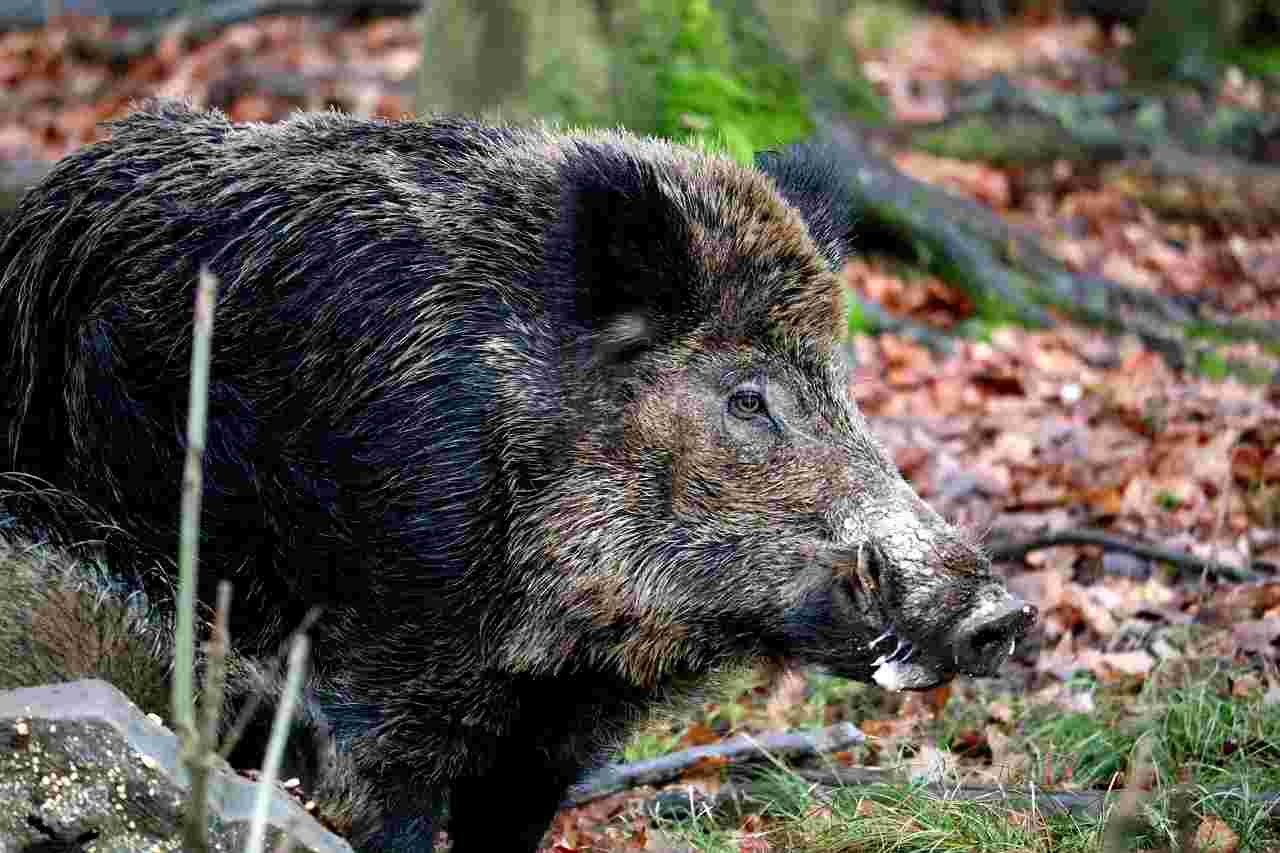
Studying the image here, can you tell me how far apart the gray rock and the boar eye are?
173 cm

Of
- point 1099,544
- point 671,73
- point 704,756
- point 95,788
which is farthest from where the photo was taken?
point 671,73

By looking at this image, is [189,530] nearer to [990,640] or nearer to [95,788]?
[95,788]

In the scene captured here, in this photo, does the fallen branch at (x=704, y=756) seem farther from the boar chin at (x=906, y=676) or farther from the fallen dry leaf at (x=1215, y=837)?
the boar chin at (x=906, y=676)

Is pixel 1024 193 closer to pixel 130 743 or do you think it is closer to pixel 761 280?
pixel 761 280

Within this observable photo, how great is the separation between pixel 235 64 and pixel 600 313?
434 inches

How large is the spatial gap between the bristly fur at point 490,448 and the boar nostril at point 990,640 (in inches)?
14.4

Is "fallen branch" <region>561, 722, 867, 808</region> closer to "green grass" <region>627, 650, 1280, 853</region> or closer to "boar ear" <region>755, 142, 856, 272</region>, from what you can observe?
"green grass" <region>627, 650, 1280, 853</region>

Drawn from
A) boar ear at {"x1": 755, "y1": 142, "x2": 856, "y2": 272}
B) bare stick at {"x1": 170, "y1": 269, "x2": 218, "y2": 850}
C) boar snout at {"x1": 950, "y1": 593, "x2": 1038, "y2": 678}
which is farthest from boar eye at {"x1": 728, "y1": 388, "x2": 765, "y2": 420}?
→ bare stick at {"x1": 170, "y1": 269, "x2": 218, "y2": 850}

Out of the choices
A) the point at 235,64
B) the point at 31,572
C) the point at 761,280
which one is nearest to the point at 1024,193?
the point at 235,64

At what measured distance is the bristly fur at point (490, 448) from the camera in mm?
4461

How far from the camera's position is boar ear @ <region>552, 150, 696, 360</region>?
4.48 metres

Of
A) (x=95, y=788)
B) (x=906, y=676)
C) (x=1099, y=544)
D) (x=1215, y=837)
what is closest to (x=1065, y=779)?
(x=1215, y=837)

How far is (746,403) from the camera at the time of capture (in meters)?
4.60

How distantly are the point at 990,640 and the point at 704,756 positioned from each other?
1.72 meters
